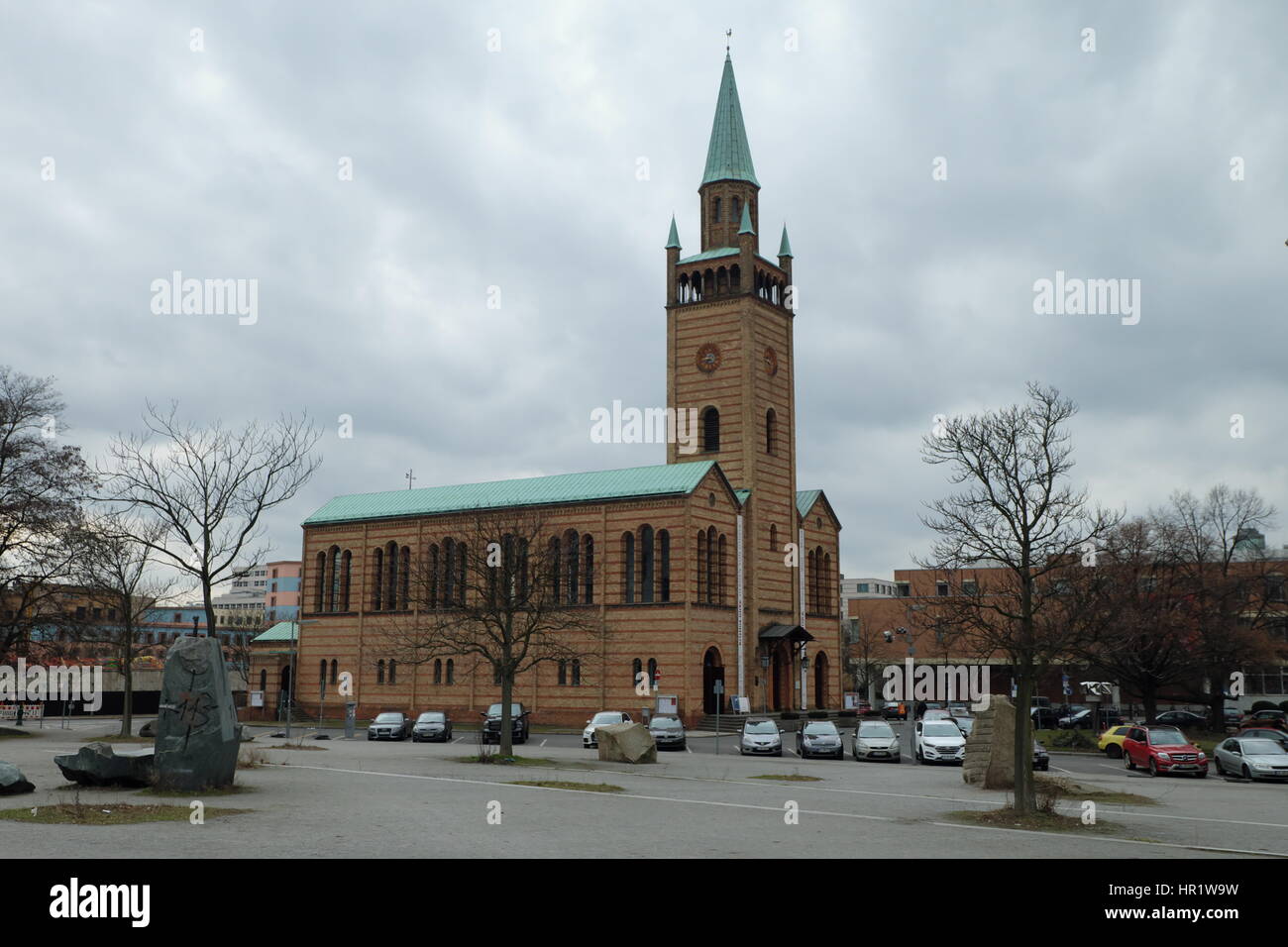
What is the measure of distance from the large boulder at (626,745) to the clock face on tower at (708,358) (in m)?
35.3

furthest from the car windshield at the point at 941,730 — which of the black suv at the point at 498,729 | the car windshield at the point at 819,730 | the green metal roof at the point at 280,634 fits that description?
the green metal roof at the point at 280,634

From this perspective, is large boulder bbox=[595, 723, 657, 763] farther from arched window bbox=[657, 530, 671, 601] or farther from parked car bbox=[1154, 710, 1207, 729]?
parked car bbox=[1154, 710, 1207, 729]

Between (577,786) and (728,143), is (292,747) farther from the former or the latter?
(728,143)

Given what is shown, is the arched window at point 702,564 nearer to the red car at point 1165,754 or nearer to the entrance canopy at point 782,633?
the entrance canopy at point 782,633

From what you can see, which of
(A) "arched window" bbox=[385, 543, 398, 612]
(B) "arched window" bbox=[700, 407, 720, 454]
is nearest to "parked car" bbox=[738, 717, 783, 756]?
(B) "arched window" bbox=[700, 407, 720, 454]

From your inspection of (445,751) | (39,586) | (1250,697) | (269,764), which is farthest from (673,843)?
(1250,697)

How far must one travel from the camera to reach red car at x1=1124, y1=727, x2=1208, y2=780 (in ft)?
108

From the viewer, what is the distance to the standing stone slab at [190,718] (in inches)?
829

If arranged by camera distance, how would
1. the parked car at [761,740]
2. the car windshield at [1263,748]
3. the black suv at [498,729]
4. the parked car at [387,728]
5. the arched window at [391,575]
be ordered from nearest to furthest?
the car windshield at [1263,748] < the parked car at [761,740] < the black suv at [498,729] < the parked car at [387,728] < the arched window at [391,575]

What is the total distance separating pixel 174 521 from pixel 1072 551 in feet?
75.4

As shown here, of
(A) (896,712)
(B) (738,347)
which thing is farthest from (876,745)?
(A) (896,712)

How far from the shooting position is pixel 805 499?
69.4 m

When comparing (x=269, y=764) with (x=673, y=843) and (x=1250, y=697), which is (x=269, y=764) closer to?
(x=673, y=843)

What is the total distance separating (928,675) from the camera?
9206 centimetres
